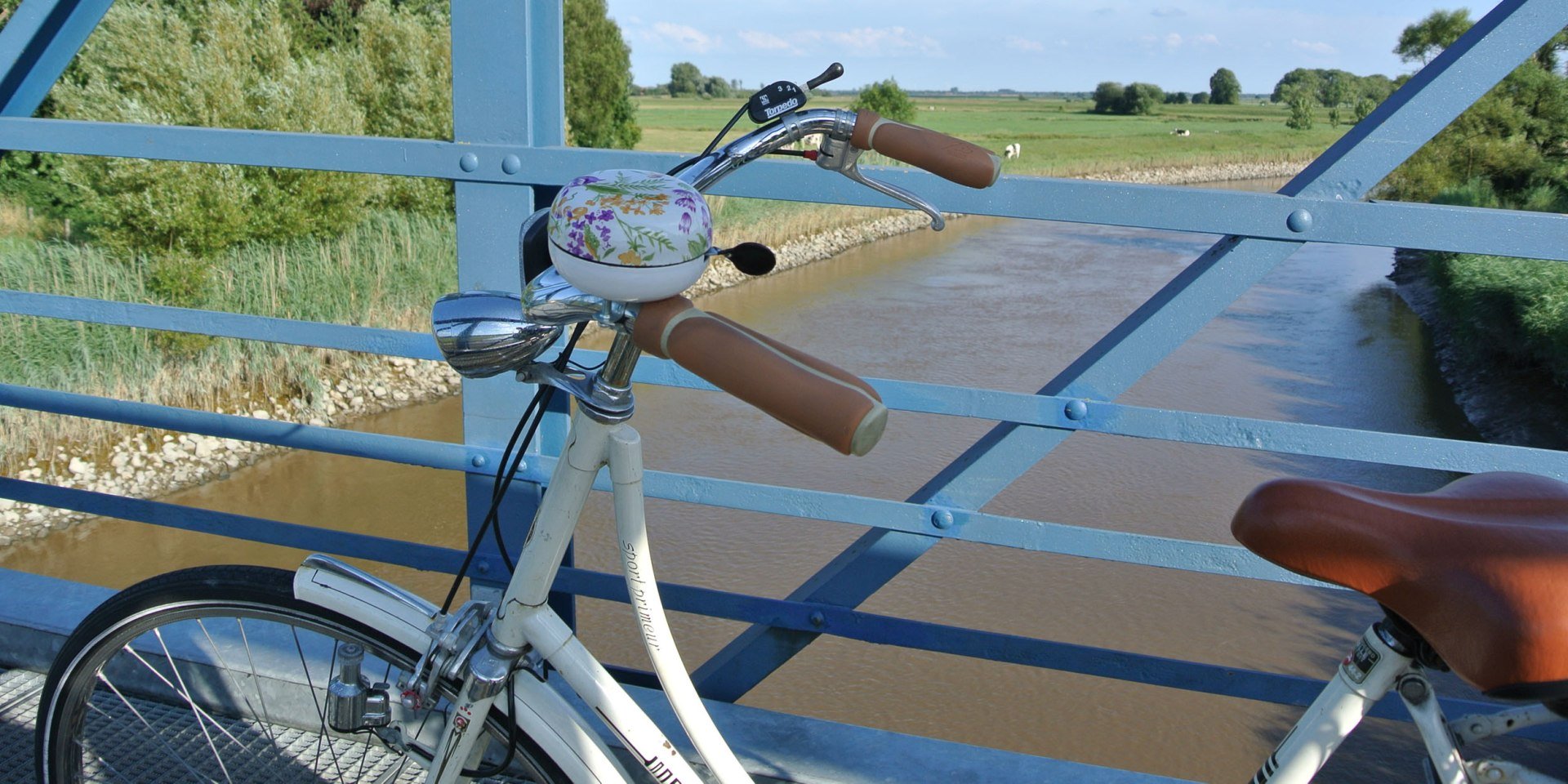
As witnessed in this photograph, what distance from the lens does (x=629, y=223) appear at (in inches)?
43.0

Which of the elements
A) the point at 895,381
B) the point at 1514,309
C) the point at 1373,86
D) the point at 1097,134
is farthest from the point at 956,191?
the point at 1097,134

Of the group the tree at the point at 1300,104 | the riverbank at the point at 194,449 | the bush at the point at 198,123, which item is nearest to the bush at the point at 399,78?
the bush at the point at 198,123

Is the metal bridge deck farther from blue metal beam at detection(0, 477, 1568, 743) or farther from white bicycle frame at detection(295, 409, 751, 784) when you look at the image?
white bicycle frame at detection(295, 409, 751, 784)

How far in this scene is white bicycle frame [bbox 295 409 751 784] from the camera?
4.30ft

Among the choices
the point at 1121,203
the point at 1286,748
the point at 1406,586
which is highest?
the point at 1121,203

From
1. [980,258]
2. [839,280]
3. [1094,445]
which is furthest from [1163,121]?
[1094,445]

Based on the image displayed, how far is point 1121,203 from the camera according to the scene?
176 centimetres

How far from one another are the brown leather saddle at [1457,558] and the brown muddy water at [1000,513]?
8.95 ft

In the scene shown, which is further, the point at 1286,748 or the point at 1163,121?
the point at 1163,121

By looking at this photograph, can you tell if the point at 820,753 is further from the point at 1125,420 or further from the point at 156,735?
the point at 156,735

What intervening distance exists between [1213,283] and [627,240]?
3.47 ft

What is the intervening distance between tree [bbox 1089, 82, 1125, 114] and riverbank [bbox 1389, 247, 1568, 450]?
5387 cm

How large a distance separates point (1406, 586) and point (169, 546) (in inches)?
287

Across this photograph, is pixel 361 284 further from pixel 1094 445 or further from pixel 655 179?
pixel 655 179
